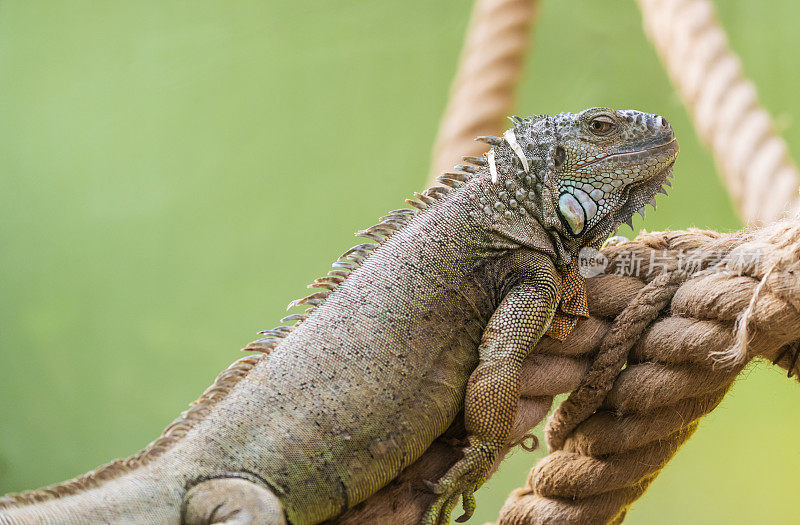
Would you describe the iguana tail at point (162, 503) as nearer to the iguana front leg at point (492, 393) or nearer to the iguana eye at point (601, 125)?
the iguana front leg at point (492, 393)

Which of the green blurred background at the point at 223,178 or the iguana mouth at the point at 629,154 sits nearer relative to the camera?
the iguana mouth at the point at 629,154

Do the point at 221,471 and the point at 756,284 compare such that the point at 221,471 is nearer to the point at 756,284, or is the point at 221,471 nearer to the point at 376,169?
the point at 756,284

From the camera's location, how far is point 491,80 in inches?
118

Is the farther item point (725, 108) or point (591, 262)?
point (725, 108)

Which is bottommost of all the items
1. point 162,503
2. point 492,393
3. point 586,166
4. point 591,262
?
point 162,503

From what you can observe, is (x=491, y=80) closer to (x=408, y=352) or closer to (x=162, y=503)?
(x=408, y=352)

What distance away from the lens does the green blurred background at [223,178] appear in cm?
511

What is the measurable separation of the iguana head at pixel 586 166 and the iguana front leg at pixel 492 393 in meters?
0.26

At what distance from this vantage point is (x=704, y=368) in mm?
1690

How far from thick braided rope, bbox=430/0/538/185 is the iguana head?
99 cm

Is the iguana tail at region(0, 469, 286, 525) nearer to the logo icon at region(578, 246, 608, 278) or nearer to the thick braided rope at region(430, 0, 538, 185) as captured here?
the logo icon at region(578, 246, 608, 278)

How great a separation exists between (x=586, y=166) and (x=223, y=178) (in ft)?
13.8

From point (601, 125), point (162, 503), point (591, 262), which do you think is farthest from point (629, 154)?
point (162, 503)

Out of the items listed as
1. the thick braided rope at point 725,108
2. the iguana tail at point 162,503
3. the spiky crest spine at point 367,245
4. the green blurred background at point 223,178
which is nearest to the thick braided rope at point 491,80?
the thick braided rope at point 725,108
